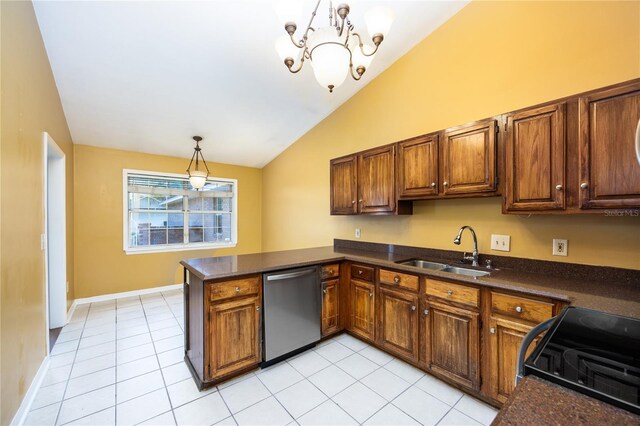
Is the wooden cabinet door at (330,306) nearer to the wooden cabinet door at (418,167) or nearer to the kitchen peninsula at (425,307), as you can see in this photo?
the kitchen peninsula at (425,307)

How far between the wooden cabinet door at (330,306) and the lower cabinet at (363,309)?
0.52 ft

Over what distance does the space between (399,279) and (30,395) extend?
2.92m

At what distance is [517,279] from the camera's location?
1812 millimetres

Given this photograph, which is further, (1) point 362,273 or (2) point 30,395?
(1) point 362,273

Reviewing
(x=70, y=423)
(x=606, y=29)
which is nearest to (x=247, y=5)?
(x=606, y=29)

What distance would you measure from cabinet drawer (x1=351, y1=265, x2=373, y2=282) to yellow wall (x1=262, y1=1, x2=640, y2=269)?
0.60 metres

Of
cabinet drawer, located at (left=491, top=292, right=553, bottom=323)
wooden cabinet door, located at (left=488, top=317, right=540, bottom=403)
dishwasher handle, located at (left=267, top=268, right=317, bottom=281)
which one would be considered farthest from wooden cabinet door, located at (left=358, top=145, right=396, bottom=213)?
wooden cabinet door, located at (left=488, top=317, right=540, bottom=403)

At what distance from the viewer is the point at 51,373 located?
88.4 inches

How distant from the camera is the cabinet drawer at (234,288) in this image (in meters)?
2.00

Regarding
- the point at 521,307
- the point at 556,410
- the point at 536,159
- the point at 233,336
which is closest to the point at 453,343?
the point at 521,307

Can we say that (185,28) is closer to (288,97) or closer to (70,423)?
(288,97)

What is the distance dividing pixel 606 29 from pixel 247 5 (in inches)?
101

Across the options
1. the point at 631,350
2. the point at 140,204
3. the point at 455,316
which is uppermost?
the point at 140,204

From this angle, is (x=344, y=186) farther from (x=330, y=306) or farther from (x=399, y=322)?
(x=399, y=322)
